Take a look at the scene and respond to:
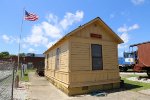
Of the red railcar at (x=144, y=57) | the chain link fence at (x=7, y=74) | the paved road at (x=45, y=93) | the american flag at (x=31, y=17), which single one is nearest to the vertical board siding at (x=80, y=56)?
the paved road at (x=45, y=93)

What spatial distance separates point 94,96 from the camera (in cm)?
1225

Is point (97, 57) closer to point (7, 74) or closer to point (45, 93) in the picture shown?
point (45, 93)

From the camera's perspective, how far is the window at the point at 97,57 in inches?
562

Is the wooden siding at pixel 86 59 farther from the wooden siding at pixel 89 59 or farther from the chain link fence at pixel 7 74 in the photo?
the chain link fence at pixel 7 74

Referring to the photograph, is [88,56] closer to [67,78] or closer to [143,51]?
[67,78]

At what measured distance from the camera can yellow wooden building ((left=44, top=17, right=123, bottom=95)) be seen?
1311 centimetres

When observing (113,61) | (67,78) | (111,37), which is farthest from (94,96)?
(111,37)

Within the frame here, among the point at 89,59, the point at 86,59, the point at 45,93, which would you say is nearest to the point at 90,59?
the point at 89,59

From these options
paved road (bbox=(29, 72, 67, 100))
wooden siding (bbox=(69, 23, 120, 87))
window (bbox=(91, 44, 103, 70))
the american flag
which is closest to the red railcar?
wooden siding (bbox=(69, 23, 120, 87))

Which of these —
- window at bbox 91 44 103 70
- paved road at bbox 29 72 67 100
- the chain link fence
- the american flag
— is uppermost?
the american flag

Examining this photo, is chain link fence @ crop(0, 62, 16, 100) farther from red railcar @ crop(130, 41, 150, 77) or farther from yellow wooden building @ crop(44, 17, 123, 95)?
red railcar @ crop(130, 41, 150, 77)

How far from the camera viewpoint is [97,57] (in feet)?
47.4

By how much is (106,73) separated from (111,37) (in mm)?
2912

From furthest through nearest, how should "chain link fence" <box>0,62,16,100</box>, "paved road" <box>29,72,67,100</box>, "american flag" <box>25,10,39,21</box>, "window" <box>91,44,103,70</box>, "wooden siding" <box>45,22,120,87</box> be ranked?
"american flag" <box>25,10,39,21</box>
"window" <box>91,44,103,70</box>
"wooden siding" <box>45,22,120,87</box>
"paved road" <box>29,72,67,100</box>
"chain link fence" <box>0,62,16,100</box>
